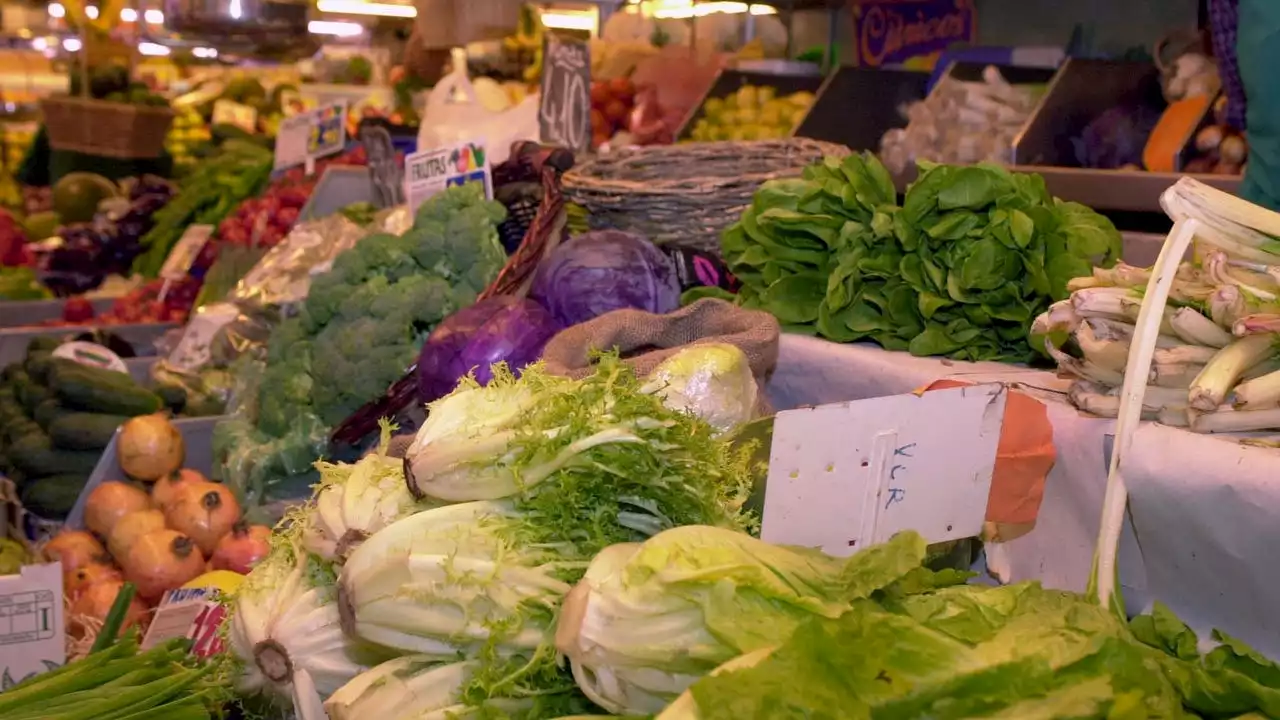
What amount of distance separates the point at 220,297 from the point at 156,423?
1.52m

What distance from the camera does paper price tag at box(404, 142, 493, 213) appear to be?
3549 mm

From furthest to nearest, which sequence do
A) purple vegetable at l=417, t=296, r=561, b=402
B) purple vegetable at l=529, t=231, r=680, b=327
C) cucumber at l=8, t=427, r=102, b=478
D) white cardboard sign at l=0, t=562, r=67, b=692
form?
cucumber at l=8, t=427, r=102, b=478
purple vegetable at l=529, t=231, r=680, b=327
purple vegetable at l=417, t=296, r=561, b=402
white cardboard sign at l=0, t=562, r=67, b=692

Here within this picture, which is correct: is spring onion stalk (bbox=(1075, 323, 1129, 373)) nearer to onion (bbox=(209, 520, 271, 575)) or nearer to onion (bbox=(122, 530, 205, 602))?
onion (bbox=(209, 520, 271, 575))

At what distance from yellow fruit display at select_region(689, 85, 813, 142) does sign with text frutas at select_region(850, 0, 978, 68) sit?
24.9 inches

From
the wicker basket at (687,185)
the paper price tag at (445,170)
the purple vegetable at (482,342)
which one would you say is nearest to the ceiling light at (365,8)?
the paper price tag at (445,170)

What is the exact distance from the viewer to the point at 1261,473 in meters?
1.42

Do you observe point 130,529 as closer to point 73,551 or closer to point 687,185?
point 73,551

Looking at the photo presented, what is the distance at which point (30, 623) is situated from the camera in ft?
7.47

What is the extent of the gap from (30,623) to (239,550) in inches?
27.5

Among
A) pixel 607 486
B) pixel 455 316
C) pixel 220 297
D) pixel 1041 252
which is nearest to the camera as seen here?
pixel 607 486

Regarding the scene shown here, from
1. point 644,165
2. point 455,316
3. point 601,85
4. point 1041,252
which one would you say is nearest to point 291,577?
point 455,316

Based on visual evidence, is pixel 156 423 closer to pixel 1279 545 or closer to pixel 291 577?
pixel 291 577

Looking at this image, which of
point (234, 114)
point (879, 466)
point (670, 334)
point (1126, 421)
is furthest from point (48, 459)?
point (234, 114)

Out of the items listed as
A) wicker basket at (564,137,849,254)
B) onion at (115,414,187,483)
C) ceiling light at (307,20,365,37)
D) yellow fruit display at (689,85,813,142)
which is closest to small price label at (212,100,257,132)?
ceiling light at (307,20,365,37)
